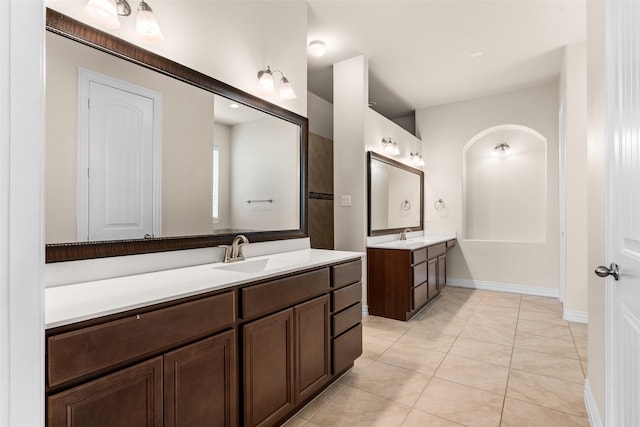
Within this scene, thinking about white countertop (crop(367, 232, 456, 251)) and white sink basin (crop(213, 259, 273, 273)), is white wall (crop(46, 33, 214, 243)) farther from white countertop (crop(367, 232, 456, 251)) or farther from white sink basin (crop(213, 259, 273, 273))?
white countertop (crop(367, 232, 456, 251))

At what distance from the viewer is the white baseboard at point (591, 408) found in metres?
1.57

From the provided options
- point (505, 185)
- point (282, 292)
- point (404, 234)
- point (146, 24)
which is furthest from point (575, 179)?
point (146, 24)

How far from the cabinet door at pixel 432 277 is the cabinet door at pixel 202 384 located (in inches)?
120

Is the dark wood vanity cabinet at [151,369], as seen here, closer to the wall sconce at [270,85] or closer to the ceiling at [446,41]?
the wall sconce at [270,85]

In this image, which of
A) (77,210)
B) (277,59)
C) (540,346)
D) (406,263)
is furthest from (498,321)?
(77,210)

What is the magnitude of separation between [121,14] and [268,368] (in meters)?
1.77

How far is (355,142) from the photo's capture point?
11.8ft

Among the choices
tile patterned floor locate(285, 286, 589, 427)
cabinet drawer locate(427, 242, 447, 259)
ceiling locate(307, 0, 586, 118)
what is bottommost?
tile patterned floor locate(285, 286, 589, 427)

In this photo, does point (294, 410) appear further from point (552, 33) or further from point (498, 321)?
point (552, 33)

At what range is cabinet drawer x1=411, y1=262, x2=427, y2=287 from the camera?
11.2 ft

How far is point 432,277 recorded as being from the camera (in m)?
4.03

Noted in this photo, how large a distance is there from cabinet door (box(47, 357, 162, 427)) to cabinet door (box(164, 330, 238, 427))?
0.14ft

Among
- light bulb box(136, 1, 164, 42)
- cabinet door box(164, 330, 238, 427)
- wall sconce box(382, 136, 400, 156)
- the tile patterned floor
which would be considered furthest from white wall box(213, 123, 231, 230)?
wall sconce box(382, 136, 400, 156)

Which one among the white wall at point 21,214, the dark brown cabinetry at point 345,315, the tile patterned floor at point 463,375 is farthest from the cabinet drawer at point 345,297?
the white wall at point 21,214
